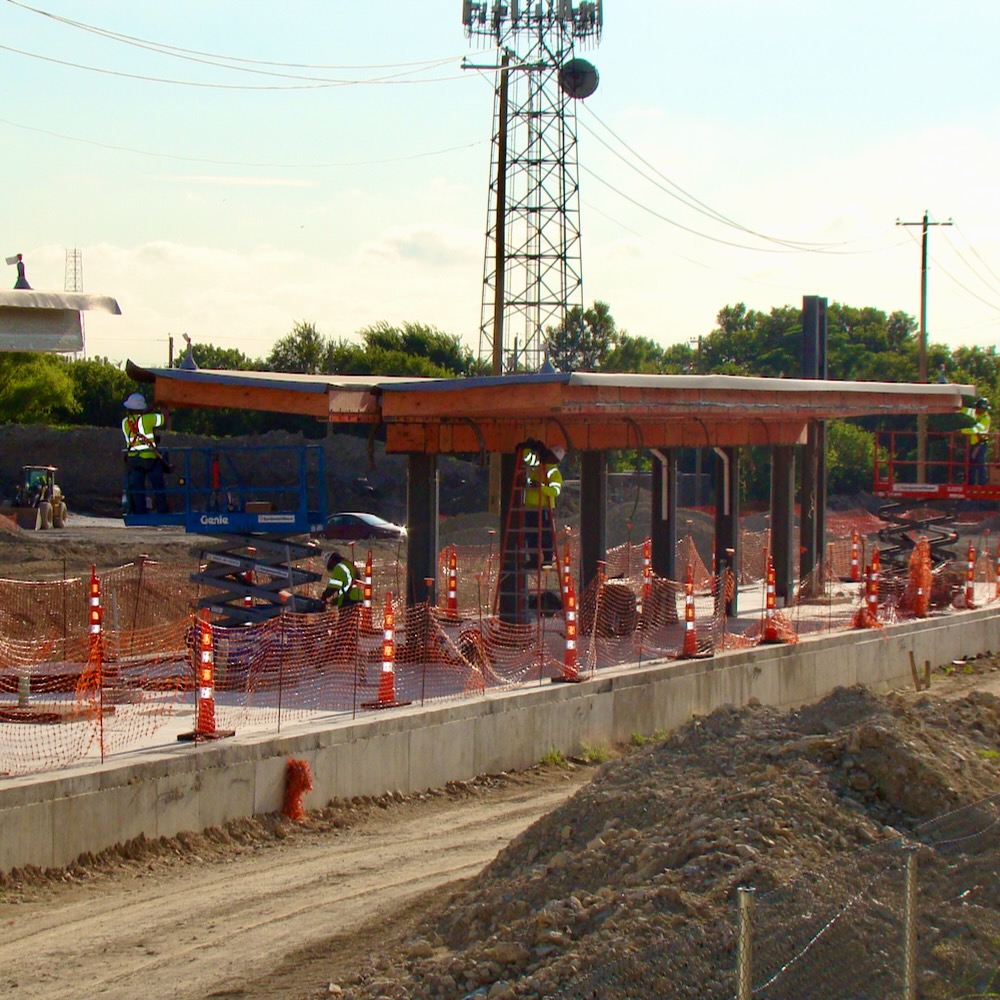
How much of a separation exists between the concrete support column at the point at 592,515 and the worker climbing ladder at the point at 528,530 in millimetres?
2383

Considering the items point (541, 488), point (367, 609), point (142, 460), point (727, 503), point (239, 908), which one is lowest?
point (239, 908)

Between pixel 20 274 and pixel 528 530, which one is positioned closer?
pixel 20 274

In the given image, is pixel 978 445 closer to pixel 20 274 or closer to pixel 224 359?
pixel 20 274

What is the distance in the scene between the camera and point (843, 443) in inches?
2948

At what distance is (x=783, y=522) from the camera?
94.8ft

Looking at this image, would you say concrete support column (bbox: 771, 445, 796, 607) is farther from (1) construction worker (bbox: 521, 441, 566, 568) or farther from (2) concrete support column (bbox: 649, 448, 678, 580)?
(1) construction worker (bbox: 521, 441, 566, 568)

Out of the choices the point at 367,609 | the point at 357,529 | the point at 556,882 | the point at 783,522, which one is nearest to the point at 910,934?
the point at 556,882

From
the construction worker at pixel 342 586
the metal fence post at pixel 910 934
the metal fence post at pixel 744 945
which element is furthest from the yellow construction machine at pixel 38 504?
the metal fence post at pixel 744 945

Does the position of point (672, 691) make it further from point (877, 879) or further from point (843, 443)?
point (843, 443)

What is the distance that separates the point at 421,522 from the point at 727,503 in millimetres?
8774

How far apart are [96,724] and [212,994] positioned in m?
5.19

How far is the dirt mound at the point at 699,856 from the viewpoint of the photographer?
7.46m

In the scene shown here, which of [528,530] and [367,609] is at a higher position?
[528,530]

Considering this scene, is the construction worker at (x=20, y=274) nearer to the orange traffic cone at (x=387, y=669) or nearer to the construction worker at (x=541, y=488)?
the orange traffic cone at (x=387, y=669)
